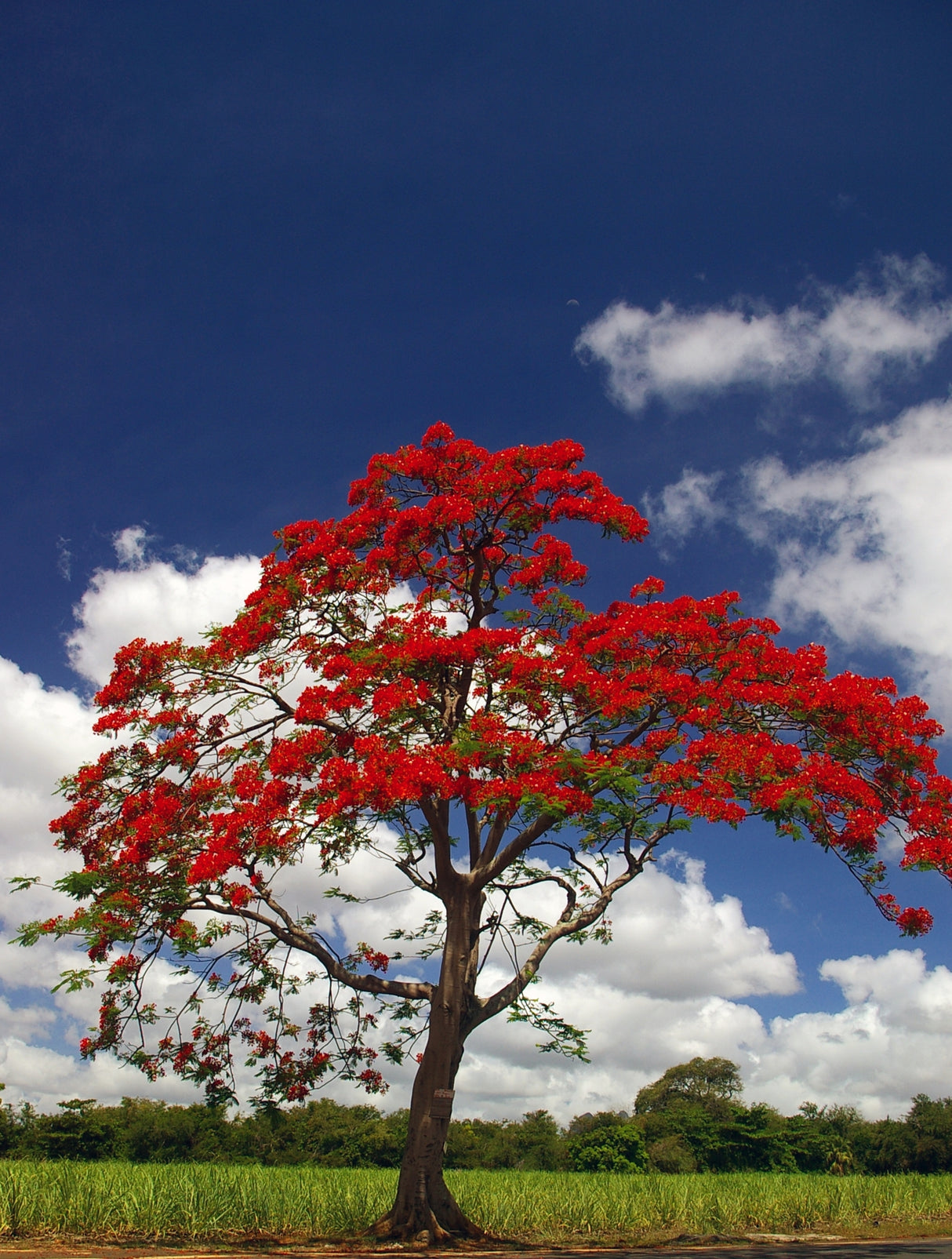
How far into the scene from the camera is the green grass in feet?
28.6

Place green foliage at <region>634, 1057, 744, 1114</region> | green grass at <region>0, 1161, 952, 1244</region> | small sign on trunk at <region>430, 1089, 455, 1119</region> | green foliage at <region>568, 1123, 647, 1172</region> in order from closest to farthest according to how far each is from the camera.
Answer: green grass at <region>0, 1161, 952, 1244</region>, small sign on trunk at <region>430, 1089, 455, 1119</region>, green foliage at <region>568, 1123, 647, 1172</region>, green foliage at <region>634, 1057, 744, 1114</region>

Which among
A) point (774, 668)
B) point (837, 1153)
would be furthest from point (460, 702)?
point (837, 1153)

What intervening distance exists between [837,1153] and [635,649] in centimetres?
3459

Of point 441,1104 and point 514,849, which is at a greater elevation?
point 514,849

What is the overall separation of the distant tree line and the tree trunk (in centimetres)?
1895

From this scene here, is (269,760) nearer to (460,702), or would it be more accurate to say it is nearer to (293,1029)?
(460,702)

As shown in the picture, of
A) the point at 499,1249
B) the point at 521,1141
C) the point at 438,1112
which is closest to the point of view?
the point at 499,1249

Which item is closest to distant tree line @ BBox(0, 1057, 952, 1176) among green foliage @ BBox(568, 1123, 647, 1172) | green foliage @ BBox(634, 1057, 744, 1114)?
green foliage @ BBox(568, 1123, 647, 1172)

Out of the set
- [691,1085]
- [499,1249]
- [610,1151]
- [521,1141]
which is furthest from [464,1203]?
[691,1085]

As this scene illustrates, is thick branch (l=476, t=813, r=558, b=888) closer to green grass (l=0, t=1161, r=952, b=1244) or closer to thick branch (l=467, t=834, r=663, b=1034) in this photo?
thick branch (l=467, t=834, r=663, b=1034)

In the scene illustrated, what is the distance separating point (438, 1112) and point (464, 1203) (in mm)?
3320

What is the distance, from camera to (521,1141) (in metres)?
39.6

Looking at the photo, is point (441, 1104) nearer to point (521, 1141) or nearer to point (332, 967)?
point (332, 967)

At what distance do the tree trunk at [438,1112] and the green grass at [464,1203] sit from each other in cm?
103
